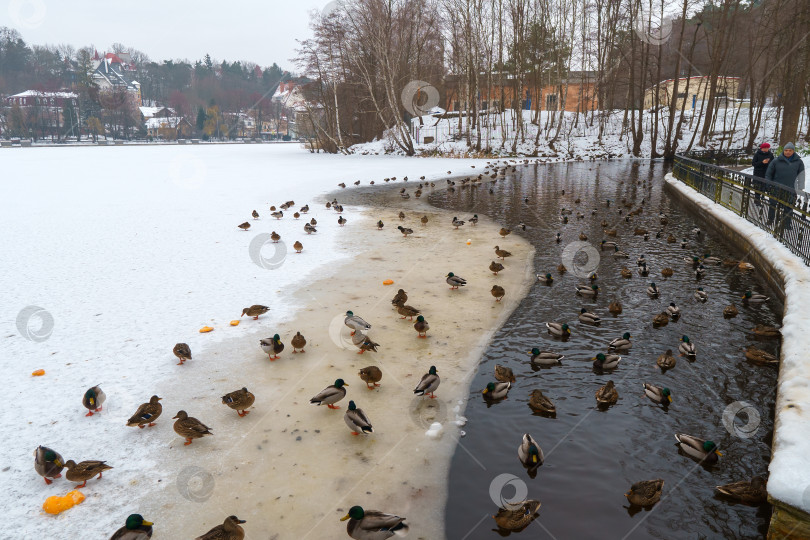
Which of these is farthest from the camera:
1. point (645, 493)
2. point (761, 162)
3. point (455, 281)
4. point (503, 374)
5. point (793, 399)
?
point (761, 162)

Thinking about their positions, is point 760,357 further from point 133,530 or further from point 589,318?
point 133,530

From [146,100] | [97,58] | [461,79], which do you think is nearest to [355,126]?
[461,79]

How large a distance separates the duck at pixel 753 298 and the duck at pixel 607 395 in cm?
544

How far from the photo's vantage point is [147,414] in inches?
A: 238

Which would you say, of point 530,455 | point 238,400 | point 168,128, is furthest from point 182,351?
point 168,128

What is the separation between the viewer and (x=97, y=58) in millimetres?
166500

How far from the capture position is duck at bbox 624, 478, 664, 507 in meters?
4.85

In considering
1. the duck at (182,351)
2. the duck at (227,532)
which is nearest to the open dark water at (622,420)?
the duck at (227,532)

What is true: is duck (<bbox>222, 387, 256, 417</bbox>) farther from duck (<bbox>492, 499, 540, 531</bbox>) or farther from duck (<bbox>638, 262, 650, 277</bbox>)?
duck (<bbox>638, 262, 650, 277</bbox>)

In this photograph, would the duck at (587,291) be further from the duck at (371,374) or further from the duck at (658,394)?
the duck at (371,374)

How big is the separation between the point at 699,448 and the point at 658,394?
3.82 feet

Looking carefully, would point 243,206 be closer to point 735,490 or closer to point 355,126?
point 735,490

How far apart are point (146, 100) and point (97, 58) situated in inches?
1153

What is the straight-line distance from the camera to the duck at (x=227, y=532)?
4.30 metres
